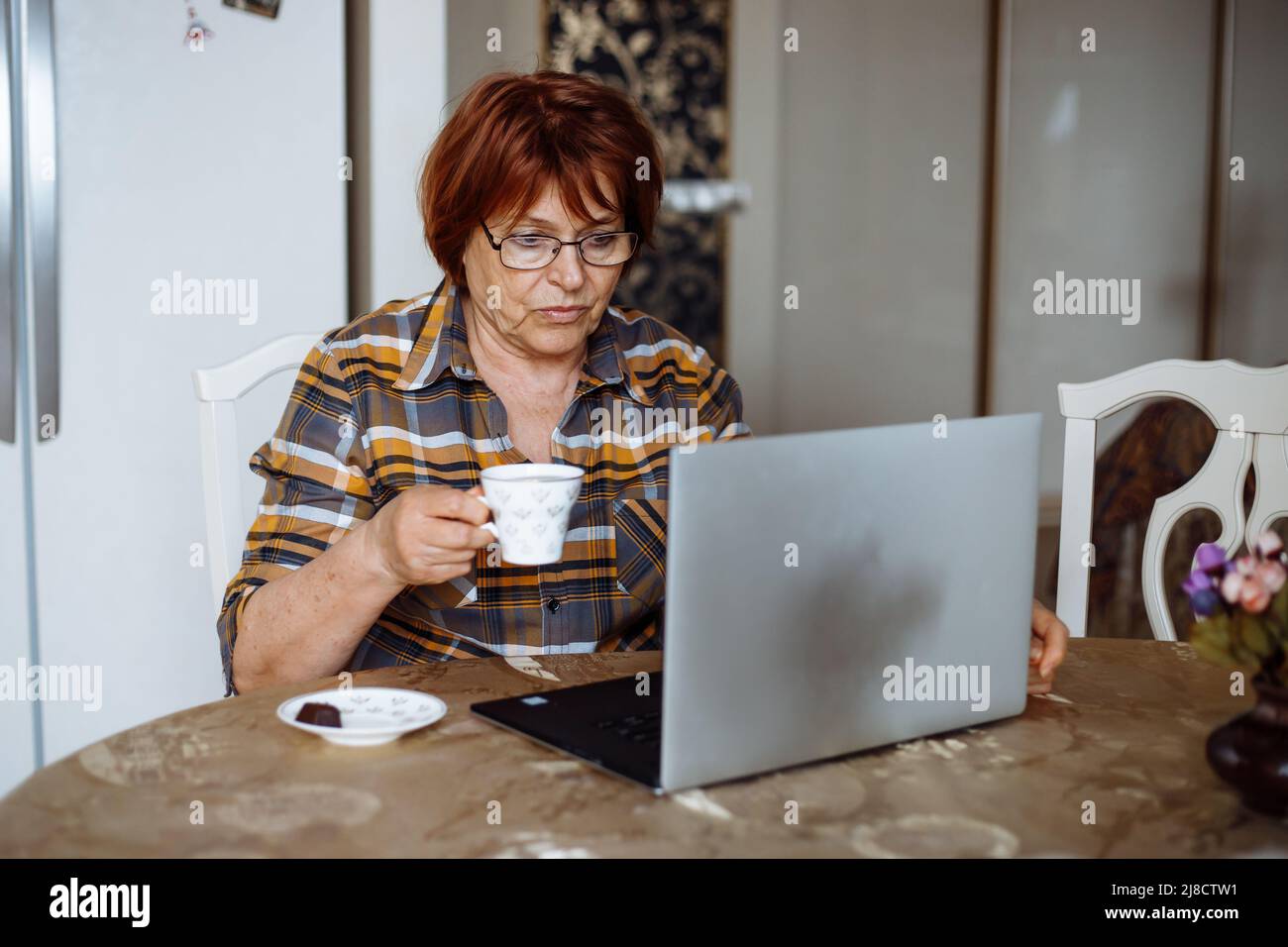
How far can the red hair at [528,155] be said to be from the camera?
4.78 feet

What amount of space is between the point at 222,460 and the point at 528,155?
1.74 feet

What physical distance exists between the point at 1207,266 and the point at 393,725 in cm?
281

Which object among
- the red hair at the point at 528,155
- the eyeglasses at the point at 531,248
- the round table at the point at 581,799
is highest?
the red hair at the point at 528,155

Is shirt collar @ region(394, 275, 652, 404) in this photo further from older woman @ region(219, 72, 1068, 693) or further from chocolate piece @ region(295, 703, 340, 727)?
chocolate piece @ region(295, 703, 340, 727)

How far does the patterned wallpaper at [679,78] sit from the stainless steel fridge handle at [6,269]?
286 cm

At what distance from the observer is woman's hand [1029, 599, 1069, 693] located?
3.78 feet

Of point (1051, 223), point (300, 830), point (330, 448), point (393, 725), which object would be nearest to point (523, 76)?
point (330, 448)

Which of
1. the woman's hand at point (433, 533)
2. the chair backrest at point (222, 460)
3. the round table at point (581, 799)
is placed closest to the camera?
the round table at point (581, 799)

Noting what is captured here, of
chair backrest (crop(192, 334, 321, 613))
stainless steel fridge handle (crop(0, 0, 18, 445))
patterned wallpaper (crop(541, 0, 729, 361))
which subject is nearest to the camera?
chair backrest (crop(192, 334, 321, 613))

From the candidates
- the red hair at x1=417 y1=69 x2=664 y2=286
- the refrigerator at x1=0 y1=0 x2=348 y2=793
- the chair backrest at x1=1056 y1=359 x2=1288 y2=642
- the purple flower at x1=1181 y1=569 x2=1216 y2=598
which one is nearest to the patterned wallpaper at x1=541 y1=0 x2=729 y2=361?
the refrigerator at x1=0 y1=0 x2=348 y2=793

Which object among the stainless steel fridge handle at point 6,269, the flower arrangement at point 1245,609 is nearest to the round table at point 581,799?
the flower arrangement at point 1245,609

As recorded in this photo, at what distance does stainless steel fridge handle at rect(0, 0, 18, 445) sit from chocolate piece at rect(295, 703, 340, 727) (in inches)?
48.3

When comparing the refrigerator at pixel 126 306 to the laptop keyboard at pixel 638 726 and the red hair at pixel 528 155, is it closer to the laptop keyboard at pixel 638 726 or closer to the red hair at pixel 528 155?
the red hair at pixel 528 155

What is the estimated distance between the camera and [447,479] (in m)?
1.44
